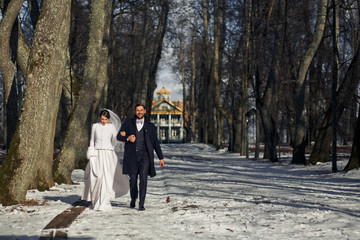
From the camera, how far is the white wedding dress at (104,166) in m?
8.48

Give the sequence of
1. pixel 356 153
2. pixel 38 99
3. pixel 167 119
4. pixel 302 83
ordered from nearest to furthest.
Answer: pixel 38 99 < pixel 356 153 < pixel 302 83 < pixel 167 119

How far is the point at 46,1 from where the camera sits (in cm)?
938

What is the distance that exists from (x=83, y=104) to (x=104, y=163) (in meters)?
4.86

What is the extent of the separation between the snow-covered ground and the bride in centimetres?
36

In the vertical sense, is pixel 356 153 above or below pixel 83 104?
below

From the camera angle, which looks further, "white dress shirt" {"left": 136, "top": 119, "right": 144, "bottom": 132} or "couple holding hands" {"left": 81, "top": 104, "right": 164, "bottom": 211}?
"white dress shirt" {"left": 136, "top": 119, "right": 144, "bottom": 132}

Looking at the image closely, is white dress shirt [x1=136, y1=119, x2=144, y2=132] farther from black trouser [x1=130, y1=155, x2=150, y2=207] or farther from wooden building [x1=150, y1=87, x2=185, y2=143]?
wooden building [x1=150, y1=87, x2=185, y2=143]

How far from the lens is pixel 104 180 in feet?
27.8

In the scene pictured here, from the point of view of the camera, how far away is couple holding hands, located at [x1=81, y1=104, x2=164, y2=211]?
8378mm

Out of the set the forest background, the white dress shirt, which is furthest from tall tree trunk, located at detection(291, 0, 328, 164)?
the white dress shirt

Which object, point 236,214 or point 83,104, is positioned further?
point 83,104

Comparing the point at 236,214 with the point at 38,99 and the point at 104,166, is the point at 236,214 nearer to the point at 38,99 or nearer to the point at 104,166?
the point at 104,166

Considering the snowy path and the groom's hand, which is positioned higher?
the groom's hand

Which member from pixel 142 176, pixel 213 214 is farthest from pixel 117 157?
pixel 213 214
